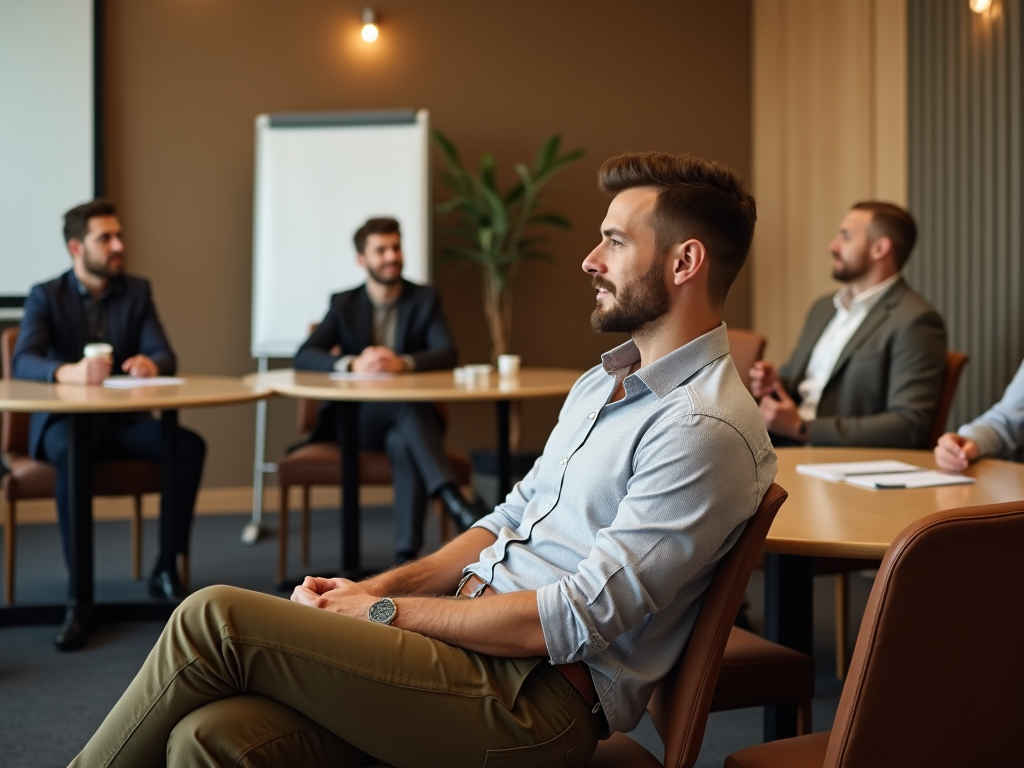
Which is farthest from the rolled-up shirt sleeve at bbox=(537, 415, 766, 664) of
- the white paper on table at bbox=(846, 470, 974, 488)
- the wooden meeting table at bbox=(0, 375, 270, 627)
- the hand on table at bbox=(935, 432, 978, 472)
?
the wooden meeting table at bbox=(0, 375, 270, 627)

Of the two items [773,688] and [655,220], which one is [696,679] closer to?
[773,688]

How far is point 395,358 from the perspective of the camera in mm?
4078

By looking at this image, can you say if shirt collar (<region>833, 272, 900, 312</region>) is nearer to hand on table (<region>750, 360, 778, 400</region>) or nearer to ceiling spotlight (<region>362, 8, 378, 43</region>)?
hand on table (<region>750, 360, 778, 400</region>)

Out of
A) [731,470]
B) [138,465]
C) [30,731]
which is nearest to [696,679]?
[731,470]

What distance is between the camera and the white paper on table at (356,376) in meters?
3.84

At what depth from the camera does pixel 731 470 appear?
138 centimetres

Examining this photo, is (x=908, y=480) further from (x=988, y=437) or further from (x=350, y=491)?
(x=350, y=491)

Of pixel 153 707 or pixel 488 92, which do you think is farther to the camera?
pixel 488 92

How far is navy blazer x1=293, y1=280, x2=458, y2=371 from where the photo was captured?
14.4 ft

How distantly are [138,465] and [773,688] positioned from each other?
255 centimetres

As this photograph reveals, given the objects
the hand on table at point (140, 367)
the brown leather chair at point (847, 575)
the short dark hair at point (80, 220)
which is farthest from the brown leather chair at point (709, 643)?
the short dark hair at point (80, 220)

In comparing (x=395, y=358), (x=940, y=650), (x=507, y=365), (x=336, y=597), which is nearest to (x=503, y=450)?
(x=507, y=365)

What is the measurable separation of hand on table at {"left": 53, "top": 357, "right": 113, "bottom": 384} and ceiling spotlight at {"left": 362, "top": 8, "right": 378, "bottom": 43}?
2.65 m

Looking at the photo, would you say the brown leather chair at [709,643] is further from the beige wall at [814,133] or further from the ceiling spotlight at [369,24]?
the ceiling spotlight at [369,24]
